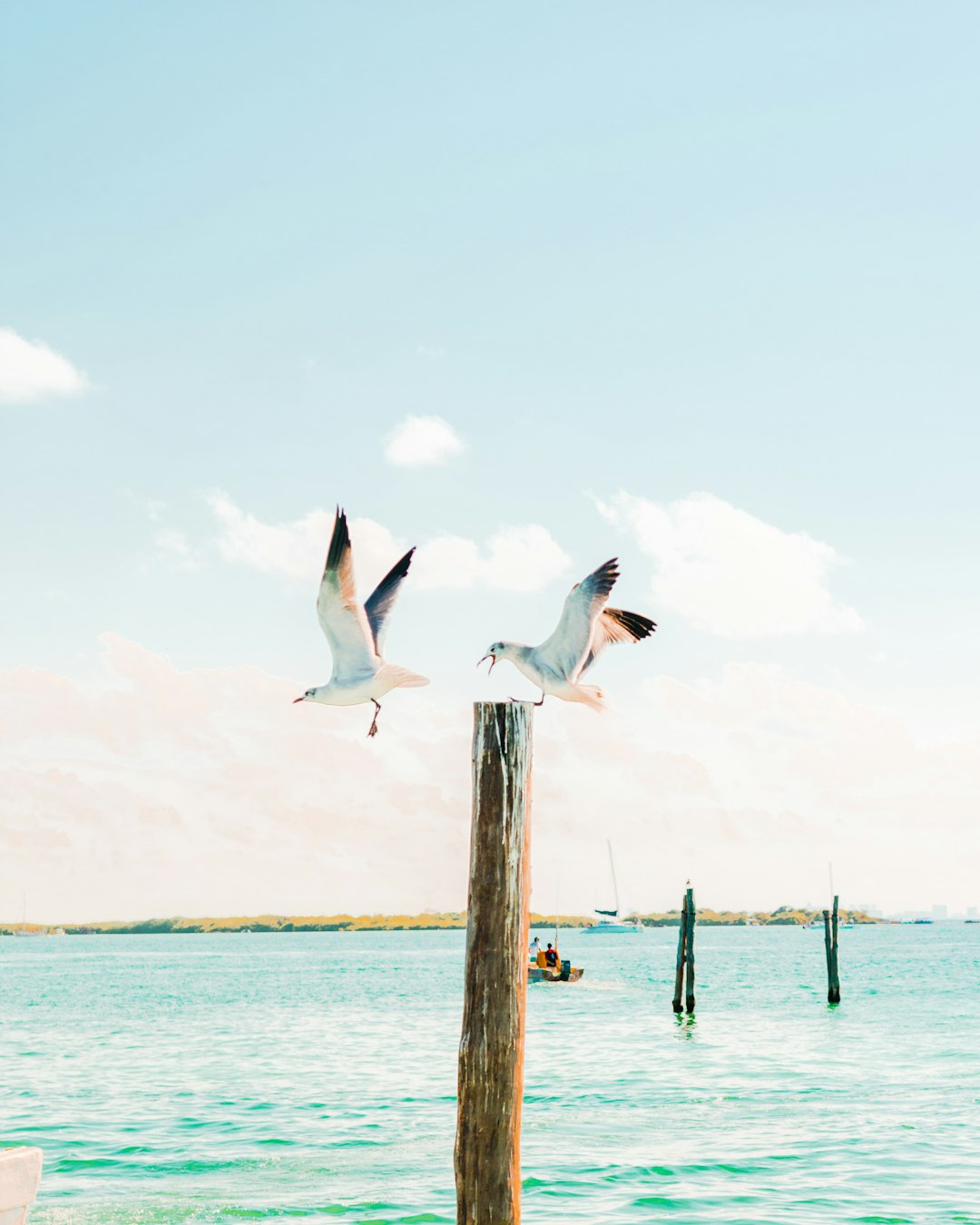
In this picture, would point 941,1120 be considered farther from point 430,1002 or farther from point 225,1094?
point 430,1002

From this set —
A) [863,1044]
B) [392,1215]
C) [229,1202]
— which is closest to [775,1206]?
[392,1215]

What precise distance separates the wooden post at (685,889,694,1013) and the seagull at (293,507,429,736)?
95.2ft

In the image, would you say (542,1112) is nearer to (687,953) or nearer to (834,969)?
(687,953)

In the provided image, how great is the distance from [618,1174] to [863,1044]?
1558 cm

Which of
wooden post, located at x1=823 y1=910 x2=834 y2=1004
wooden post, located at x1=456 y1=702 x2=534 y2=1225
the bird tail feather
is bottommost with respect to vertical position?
wooden post, located at x1=823 y1=910 x2=834 y2=1004

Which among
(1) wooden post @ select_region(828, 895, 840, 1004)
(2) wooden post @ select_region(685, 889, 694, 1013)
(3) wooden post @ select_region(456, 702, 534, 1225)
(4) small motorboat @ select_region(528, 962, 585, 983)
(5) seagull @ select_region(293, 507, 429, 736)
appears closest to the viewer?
(3) wooden post @ select_region(456, 702, 534, 1225)

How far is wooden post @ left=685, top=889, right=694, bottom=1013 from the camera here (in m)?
34.9

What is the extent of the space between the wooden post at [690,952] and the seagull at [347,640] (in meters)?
29.0

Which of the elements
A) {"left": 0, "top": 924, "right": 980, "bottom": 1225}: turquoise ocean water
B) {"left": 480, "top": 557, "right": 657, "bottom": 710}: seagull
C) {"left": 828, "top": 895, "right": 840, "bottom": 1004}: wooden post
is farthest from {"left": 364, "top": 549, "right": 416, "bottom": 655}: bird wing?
{"left": 828, "top": 895, "right": 840, "bottom": 1004}: wooden post

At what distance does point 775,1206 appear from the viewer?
40.4 feet

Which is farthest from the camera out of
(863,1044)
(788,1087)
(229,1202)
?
(863,1044)

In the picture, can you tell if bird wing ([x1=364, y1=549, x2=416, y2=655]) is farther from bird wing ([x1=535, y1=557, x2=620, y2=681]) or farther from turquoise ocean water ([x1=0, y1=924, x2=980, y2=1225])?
turquoise ocean water ([x1=0, y1=924, x2=980, y2=1225])

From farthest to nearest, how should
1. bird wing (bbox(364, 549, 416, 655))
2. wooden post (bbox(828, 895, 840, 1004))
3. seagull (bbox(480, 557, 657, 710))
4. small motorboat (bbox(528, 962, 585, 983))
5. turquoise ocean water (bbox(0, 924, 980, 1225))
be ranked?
small motorboat (bbox(528, 962, 585, 983)), wooden post (bbox(828, 895, 840, 1004)), turquoise ocean water (bbox(0, 924, 980, 1225)), bird wing (bbox(364, 549, 416, 655)), seagull (bbox(480, 557, 657, 710))

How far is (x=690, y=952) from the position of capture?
35219 millimetres
